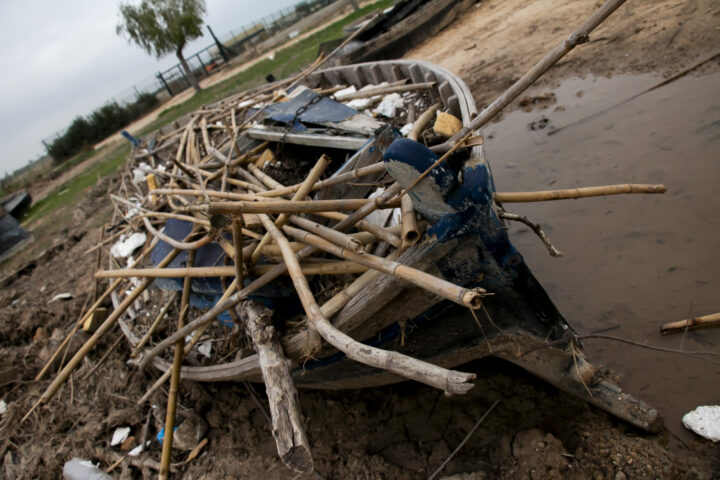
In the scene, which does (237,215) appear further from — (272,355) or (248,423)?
(248,423)

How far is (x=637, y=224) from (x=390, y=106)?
2388 millimetres

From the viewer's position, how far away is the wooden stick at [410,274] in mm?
1308

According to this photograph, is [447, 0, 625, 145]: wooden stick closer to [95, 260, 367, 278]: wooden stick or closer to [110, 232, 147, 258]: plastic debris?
[95, 260, 367, 278]: wooden stick

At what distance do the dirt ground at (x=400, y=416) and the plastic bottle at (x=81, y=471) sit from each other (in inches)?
3.5

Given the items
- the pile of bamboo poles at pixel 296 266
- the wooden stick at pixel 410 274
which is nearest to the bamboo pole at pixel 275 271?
the pile of bamboo poles at pixel 296 266

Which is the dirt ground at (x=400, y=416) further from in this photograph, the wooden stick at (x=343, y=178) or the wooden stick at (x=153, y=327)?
the wooden stick at (x=343, y=178)

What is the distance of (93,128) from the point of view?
27.1 metres

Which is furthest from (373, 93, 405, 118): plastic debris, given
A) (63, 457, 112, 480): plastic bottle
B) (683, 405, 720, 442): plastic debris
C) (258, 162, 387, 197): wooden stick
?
(63, 457, 112, 480): plastic bottle

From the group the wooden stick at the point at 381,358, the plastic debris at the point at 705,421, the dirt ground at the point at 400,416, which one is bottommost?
the plastic debris at the point at 705,421

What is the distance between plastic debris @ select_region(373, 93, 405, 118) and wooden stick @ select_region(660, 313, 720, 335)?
9.02 feet

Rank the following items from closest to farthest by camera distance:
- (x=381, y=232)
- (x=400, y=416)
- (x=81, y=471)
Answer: (x=381, y=232) < (x=400, y=416) < (x=81, y=471)

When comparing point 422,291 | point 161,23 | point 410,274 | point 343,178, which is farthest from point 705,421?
point 161,23

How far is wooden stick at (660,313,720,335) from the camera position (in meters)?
2.45

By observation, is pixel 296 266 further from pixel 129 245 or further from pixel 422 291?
pixel 129 245
